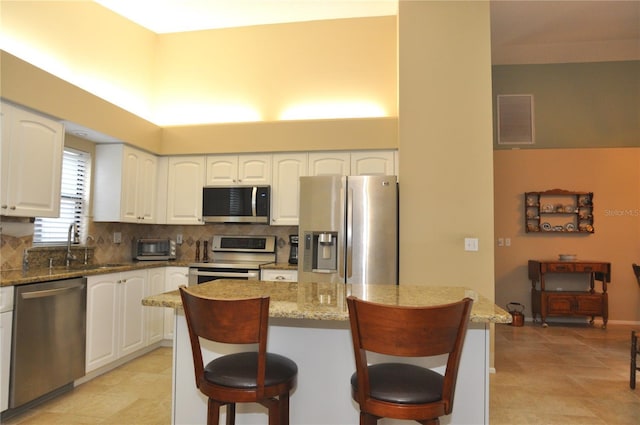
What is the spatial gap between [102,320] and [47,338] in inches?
20.5

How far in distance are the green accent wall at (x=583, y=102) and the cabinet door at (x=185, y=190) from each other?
476 cm

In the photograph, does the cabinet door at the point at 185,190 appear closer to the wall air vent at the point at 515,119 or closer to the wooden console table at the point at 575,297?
the wall air vent at the point at 515,119

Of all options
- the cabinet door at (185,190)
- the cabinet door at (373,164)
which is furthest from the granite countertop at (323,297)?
the cabinet door at (185,190)

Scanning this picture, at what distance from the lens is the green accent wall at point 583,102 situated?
5.57 metres

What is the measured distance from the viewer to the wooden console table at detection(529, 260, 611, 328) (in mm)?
5066

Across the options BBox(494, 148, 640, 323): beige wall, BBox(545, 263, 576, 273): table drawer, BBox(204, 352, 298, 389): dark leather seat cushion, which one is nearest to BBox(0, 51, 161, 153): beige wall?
BBox(204, 352, 298, 389): dark leather seat cushion

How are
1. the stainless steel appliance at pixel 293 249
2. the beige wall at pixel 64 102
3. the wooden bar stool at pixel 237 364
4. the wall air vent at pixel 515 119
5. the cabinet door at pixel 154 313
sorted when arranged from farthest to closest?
the wall air vent at pixel 515 119 < the stainless steel appliance at pixel 293 249 < the cabinet door at pixel 154 313 < the beige wall at pixel 64 102 < the wooden bar stool at pixel 237 364

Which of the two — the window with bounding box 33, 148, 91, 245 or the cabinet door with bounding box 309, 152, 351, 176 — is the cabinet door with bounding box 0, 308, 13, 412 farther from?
the cabinet door with bounding box 309, 152, 351, 176

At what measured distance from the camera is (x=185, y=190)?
426cm

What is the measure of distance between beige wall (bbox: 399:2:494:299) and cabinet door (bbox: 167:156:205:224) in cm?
234

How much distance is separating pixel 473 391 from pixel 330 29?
405cm

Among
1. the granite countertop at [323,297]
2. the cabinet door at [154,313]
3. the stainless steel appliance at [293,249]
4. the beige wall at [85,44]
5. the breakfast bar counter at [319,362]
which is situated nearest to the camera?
the granite countertop at [323,297]

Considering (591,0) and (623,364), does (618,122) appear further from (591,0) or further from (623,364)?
(623,364)

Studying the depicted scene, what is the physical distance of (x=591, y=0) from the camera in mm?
4156
